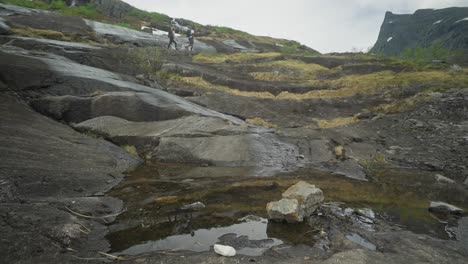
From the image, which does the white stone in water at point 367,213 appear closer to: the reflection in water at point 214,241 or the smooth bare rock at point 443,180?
the reflection in water at point 214,241

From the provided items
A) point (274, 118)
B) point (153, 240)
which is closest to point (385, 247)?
point (153, 240)

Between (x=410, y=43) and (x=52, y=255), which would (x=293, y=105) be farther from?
(x=410, y=43)

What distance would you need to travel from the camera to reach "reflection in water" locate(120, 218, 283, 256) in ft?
16.2

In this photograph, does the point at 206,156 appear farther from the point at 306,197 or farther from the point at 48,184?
the point at 306,197

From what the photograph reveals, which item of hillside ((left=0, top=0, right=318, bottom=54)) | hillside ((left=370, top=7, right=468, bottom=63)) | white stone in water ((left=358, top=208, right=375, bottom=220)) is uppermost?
hillside ((left=370, top=7, right=468, bottom=63))

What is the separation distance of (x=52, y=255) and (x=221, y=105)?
17782 millimetres

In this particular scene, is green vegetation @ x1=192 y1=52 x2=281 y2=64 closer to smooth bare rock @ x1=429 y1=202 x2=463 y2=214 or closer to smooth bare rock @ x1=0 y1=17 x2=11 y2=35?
smooth bare rock @ x1=0 y1=17 x2=11 y2=35

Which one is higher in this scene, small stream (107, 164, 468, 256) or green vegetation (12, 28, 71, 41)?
green vegetation (12, 28, 71, 41)

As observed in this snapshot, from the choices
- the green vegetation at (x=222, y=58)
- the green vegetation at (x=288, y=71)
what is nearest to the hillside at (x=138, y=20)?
the green vegetation at (x=222, y=58)

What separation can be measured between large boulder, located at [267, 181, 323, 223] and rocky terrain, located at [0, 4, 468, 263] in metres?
0.22

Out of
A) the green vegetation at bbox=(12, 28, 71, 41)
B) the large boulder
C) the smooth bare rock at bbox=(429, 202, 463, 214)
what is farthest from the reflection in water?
the green vegetation at bbox=(12, 28, 71, 41)

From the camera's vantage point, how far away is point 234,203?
744cm

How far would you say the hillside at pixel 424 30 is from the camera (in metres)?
71.6

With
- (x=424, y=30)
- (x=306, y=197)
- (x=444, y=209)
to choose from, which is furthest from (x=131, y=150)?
(x=424, y=30)
